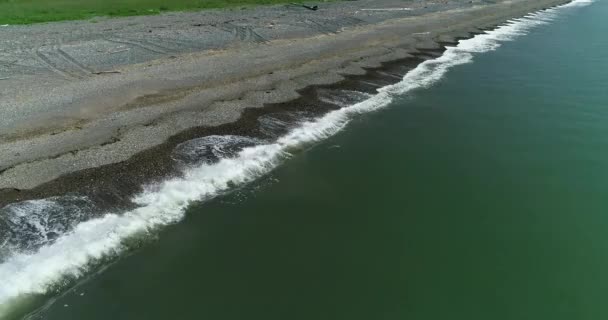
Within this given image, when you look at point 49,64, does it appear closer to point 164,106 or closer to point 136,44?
point 136,44

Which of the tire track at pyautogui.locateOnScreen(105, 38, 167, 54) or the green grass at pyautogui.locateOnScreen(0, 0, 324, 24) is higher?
the green grass at pyautogui.locateOnScreen(0, 0, 324, 24)

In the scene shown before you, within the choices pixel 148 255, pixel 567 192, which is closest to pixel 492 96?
pixel 567 192

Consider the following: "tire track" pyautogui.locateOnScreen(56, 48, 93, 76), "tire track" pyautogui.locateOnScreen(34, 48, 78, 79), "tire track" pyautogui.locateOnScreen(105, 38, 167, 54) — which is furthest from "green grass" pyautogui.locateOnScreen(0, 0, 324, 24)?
"tire track" pyautogui.locateOnScreen(34, 48, 78, 79)

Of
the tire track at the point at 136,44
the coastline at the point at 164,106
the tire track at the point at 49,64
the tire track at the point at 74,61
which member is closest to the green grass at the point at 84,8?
the tire track at the point at 136,44

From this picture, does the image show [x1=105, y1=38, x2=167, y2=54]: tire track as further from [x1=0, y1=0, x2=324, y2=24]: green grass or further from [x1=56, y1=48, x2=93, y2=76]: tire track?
[x1=0, y1=0, x2=324, y2=24]: green grass

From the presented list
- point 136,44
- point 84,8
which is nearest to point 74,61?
point 136,44
